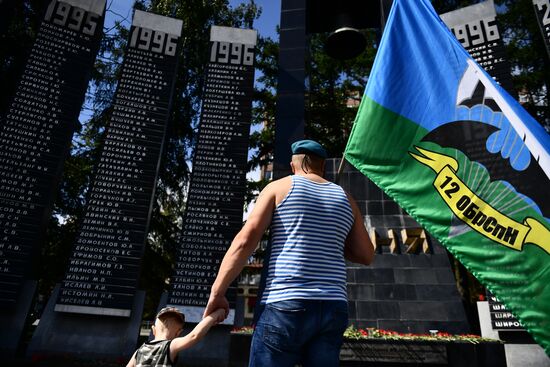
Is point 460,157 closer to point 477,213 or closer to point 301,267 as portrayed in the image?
point 477,213

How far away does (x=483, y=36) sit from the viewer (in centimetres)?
1011

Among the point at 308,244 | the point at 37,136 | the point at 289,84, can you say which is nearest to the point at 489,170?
the point at 308,244

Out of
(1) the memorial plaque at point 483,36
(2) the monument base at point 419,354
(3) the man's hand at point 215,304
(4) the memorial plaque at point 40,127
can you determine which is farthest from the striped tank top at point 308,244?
(1) the memorial plaque at point 483,36

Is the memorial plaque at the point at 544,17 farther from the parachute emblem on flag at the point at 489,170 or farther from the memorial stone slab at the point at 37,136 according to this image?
the memorial stone slab at the point at 37,136

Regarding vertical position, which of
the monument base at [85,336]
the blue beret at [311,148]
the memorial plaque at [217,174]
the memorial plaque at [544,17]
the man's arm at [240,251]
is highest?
the memorial plaque at [544,17]

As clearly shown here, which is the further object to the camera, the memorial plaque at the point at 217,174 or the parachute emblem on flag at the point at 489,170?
the memorial plaque at the point at 217,174

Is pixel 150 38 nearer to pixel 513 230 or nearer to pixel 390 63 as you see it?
pixel 390 63

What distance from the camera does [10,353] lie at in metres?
7.64

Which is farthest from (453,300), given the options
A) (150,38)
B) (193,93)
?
(193,93)

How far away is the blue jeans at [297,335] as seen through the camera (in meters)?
1.70

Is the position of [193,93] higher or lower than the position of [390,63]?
higher

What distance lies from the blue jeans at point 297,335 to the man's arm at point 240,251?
0.23 m

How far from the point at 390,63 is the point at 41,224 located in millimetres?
8183

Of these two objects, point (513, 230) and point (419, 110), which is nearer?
point (513, 230)
